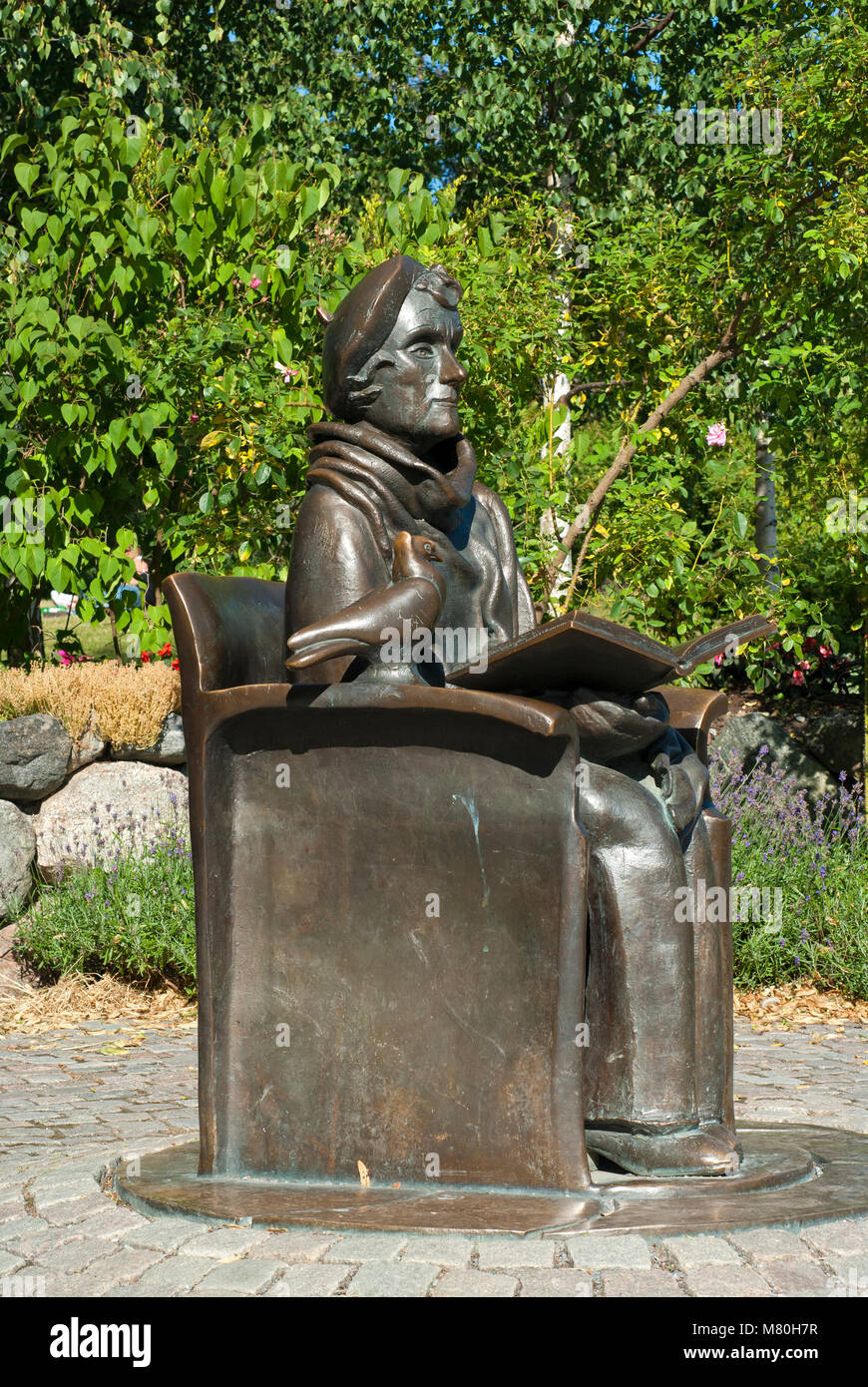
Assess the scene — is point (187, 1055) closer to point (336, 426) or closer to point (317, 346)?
point (336, 426)

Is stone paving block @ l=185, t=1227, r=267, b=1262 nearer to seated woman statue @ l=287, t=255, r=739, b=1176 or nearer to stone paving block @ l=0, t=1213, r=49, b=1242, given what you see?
stone paving block @ l=0, t=1213, r=49, b=1242

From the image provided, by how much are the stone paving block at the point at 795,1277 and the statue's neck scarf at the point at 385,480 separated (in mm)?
1729

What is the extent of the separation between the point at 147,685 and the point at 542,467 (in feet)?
7.80

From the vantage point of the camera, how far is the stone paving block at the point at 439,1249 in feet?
9.28

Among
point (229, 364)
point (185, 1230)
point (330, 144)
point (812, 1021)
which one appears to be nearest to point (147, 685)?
point (229, 364)

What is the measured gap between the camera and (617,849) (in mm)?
3420

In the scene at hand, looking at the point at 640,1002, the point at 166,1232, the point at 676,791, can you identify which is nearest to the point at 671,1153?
the point at 640,1002

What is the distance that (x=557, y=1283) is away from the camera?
8.87 feet

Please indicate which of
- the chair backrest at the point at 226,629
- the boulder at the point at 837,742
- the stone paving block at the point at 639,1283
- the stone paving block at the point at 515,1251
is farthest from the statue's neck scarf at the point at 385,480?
the boulder at the point at 837,742

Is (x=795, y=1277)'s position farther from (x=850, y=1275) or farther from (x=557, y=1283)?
(x=557, y=1283)

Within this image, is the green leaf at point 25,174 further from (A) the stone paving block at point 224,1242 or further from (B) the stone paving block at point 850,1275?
(B) the stone paving block at point 850,1275

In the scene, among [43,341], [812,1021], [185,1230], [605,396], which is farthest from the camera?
[605,396]

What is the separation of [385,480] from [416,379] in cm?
26

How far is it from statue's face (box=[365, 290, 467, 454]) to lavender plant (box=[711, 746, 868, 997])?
12.8ft
